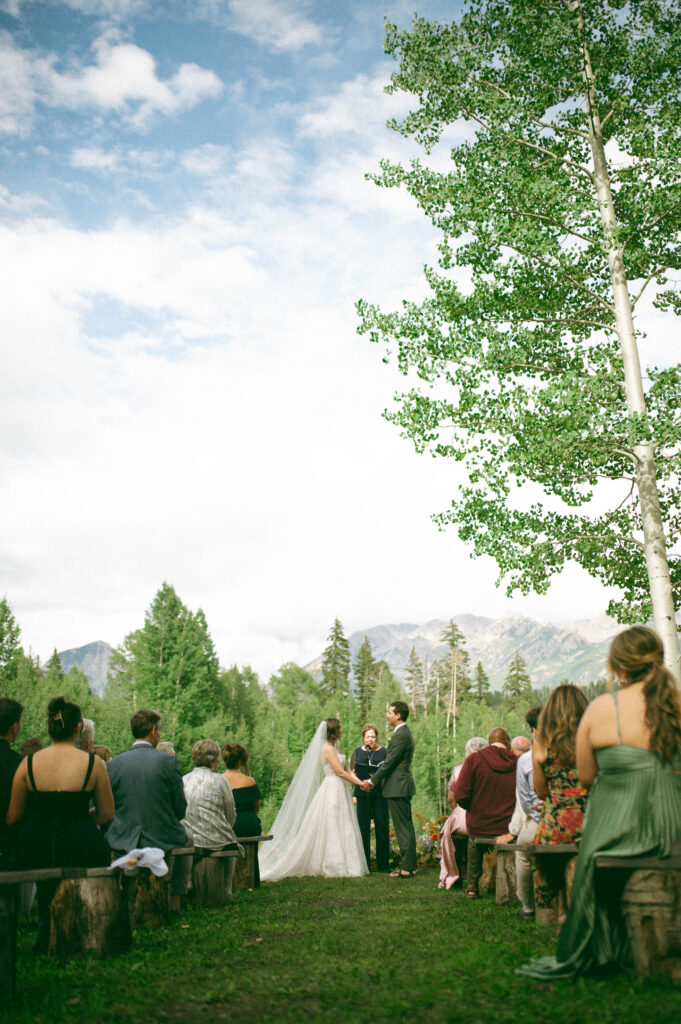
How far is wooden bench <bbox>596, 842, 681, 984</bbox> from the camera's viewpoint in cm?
452

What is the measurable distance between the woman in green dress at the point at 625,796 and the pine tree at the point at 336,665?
98605 mm

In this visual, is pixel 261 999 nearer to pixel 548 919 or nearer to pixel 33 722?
pixel 548 919

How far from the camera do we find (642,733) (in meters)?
4.77

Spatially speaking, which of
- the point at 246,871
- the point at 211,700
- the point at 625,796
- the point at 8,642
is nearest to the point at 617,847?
the point at 625,796

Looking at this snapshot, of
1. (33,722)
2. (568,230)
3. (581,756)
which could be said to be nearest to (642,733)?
(581,756)

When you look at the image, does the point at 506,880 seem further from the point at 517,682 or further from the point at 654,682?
the point at 517,682

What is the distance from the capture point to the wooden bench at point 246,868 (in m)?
10.9

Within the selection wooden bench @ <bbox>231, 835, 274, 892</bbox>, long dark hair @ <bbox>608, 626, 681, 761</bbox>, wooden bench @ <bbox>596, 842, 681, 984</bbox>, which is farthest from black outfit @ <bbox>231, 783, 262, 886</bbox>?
long dark hair @ <bbox>608, 626, 681, 761</bbox>

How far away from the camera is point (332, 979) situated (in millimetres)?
5043

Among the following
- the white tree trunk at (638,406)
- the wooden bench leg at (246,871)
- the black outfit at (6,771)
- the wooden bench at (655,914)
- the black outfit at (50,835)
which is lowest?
the wooden bench leg at (246,871)

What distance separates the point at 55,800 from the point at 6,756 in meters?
1.18

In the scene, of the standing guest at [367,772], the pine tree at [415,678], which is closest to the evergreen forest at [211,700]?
the pine tree at [415,678]

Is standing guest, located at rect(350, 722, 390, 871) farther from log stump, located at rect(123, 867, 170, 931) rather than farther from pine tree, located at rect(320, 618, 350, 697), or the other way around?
pine tree, located at rect(320, 618, 350, 697)

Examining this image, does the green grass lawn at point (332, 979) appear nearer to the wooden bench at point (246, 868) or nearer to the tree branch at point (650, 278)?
the wooden bench at point (246, 868)
